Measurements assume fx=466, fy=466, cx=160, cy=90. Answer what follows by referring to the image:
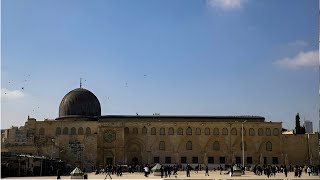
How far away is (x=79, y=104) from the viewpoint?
67.8 m

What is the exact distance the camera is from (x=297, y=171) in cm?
4297

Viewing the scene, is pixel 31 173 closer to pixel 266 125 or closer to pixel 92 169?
pixel 92 169

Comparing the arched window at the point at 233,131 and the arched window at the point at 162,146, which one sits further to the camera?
the arched window at the point at 233,131

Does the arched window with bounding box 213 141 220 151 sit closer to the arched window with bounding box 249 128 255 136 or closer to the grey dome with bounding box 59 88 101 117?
the arched window with bounding box 249 128 255 136

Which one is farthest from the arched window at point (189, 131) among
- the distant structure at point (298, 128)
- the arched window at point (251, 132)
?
the distant structure at point (298, 128)

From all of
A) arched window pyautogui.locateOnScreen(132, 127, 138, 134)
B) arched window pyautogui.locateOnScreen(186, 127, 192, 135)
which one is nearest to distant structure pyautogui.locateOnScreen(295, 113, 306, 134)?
arched window pyautogui.locateOnScreen(186, 127, 192, 135)

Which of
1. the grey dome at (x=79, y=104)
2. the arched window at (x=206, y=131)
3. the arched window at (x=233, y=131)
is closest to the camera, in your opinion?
the arched window at (x=233, y=131)

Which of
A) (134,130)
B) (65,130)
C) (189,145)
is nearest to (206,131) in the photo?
(189,145)

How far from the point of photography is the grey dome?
223 feet

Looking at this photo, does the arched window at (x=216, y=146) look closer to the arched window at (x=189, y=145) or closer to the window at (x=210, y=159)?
the window at (x=210, y=159)

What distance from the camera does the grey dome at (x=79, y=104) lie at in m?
67.9

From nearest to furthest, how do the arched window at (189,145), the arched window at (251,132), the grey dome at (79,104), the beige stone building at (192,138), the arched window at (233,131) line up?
the beige stone building at (192,138) → the arched window at (189,145) → the arched window at (233,131) → the arched window at (251,132) → the grey dome at (79,104)

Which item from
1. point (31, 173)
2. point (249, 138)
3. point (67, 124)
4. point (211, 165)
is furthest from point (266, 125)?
point (31, 173)

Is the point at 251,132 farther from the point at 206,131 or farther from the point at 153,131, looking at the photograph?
the point at 153,131
